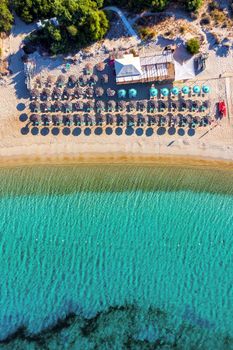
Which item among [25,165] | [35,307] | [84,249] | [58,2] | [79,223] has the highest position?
[58,2]

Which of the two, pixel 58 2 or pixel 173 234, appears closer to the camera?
pixel 58 2


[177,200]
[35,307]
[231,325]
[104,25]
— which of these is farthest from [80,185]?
[231,325]

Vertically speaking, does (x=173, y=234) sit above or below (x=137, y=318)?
above

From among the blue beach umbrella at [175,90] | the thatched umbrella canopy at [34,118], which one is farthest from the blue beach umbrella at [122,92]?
the thatched umbrella canopy at [34,118]

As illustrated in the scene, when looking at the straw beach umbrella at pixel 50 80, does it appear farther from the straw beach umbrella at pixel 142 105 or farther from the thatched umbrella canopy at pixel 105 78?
the straw beach umbrella at pixel 142 105

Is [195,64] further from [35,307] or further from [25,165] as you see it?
[35,307]

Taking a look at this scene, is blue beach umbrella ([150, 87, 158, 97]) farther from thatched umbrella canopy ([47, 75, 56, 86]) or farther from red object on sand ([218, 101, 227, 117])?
thatched umbrella canopy ([47, 75, 56, 86])

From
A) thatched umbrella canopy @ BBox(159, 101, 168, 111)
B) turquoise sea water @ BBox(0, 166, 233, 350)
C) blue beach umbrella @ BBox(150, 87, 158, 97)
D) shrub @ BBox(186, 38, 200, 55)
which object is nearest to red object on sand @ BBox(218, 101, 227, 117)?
thatched umbrella canopy @ BBox(159, 101, 168, 111)
